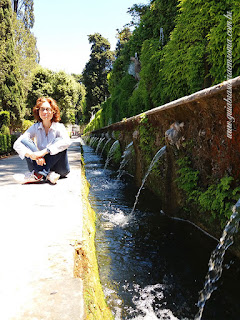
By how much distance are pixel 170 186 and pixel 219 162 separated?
1.33m

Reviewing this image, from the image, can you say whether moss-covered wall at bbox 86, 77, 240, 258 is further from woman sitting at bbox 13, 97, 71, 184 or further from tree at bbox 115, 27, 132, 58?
tree at bbox 115, 27, 132, 58

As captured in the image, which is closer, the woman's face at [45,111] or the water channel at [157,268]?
the water channel at [157,268]

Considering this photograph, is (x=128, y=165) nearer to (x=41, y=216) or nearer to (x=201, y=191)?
(x=201, y=191)

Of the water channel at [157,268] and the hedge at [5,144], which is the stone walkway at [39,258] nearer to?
the water channel at [157,268]

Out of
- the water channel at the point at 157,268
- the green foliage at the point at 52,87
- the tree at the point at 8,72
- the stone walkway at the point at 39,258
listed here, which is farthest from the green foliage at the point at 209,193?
the green foliage at the point at 52,87

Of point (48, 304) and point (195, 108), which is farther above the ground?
point (195, 108)

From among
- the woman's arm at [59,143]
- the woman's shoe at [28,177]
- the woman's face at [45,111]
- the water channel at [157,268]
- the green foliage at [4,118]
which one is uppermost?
the green foliage at [4,118]

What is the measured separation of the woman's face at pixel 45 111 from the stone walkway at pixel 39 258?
5.51ft

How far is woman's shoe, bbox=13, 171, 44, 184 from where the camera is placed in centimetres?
402

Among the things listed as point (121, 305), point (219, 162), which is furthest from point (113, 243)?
point (219, 162)

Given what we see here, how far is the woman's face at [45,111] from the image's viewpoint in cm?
409

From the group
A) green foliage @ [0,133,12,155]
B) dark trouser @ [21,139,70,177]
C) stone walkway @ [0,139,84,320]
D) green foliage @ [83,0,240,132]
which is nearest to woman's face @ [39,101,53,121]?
dark trouser @ [21,139,70,177]

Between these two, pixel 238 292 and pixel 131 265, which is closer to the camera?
pixel 238 292

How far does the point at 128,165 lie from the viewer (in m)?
8.23
